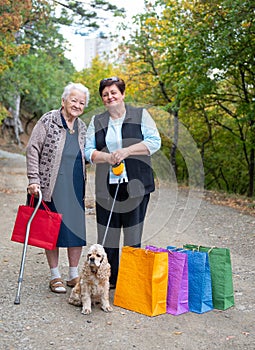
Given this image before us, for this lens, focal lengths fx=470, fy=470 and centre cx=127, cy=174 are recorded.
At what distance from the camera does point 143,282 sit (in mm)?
3848

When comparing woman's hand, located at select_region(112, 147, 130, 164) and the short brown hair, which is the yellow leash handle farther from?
the short brown hair

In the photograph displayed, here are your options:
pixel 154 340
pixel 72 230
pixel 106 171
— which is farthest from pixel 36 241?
pixel 154 340

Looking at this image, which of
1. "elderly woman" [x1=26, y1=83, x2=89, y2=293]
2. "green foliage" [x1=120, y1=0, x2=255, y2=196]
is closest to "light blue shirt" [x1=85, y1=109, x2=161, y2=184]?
"elderly woman" [x1=26, y1=83, x2=89, y2=293]

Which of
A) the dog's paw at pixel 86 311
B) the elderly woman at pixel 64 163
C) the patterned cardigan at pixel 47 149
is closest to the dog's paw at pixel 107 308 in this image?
the dog's paw at pixel 86 311

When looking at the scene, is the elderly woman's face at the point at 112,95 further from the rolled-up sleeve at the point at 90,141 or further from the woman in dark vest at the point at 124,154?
the rolled-up sleeve at the point at 90,141

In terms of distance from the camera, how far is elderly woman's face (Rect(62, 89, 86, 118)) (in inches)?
162

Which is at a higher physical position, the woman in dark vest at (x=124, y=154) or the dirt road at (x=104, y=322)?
the woman in dark vest at (x=124, y=154)

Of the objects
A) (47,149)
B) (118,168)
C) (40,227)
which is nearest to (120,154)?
(118,168)

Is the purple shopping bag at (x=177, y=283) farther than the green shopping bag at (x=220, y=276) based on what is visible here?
No

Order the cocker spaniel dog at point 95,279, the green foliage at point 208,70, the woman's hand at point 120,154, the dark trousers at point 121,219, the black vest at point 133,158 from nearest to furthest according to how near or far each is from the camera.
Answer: the cocker spaniel dog at point 95,279, the woman's hand at point 120,154, the black vest at point 133,158, the dark trousers at point 121,219, the green foliage at point 208,70

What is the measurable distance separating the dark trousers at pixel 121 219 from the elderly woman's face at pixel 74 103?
74 centimetres

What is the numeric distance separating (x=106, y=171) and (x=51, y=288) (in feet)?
4.03

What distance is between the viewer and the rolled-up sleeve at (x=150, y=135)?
13.1ft

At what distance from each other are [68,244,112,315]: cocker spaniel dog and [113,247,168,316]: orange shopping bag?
18 cm
